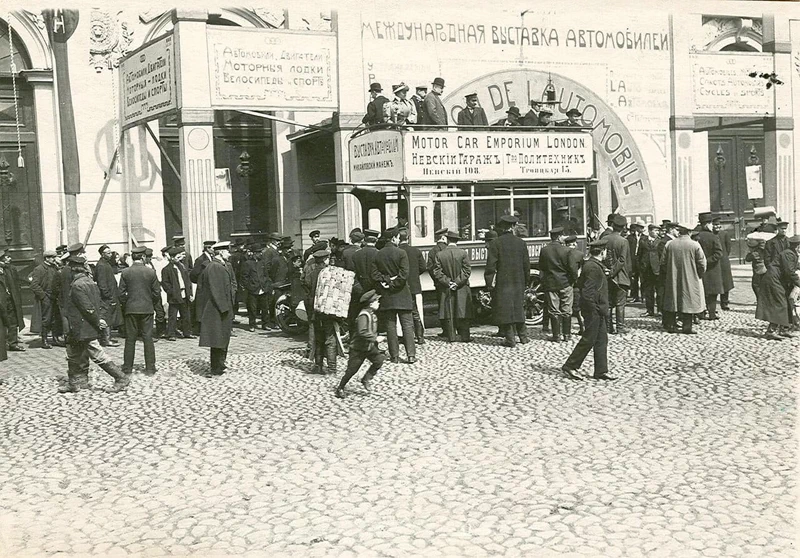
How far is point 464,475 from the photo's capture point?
230 inches

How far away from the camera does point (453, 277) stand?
11766 millimetres

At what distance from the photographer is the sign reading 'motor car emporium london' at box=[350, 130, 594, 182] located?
40.9 ft

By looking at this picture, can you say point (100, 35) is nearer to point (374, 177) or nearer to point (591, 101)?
point (374, 177)

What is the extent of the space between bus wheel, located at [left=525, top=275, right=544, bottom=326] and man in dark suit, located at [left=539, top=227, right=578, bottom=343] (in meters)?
1.30

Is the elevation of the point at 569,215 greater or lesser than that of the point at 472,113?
lesser

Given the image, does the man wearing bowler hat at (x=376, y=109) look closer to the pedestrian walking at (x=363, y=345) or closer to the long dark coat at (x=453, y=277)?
the long dark coat at (x=453, y=277)

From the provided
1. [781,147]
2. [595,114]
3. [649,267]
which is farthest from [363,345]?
[781,147]

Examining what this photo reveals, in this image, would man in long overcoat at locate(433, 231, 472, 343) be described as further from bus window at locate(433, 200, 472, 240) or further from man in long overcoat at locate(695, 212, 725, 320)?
man in long overcoat at locate(695, 212, 725, 320)

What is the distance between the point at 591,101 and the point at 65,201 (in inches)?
450

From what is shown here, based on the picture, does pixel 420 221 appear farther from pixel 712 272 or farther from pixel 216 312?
pixel 712 272

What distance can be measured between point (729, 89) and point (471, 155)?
849 cm

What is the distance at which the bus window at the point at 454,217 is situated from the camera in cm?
1273

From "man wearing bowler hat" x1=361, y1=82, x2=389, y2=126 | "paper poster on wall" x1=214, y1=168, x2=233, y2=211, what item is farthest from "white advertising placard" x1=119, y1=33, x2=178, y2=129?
"man wearing bowler hat" x1=361, y1=82, x2=389, y2=126

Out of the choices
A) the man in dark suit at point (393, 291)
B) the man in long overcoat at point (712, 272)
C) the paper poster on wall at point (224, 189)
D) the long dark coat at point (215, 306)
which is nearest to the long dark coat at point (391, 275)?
the man in dark suit at point (393, 291)
